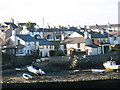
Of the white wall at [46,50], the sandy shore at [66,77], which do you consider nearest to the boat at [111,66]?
the sandy shore at [66,77]

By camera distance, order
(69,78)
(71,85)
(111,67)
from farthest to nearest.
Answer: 1. (111,67)
2. (69,78)
3. (71,85)

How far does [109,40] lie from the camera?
54781 mm

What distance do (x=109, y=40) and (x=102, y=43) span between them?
5.05 meters

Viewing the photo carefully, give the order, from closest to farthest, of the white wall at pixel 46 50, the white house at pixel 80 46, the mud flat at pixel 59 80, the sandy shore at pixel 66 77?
1. the mud flat at pixel 59 80
2. the sandy shore at pixel 66 77
3. the white wall at pixel 46 50
4. the white house at pixel 80 46

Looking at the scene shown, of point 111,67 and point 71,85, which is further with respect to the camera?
point 111,67

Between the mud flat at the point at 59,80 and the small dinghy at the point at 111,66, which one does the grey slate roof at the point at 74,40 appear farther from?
the mud flat at the point at 59,80

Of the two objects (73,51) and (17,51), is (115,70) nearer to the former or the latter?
(73,51)

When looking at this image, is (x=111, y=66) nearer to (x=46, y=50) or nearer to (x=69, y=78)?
(x=69, y=78)

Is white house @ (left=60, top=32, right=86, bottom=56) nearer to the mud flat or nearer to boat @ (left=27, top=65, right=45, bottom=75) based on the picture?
boat @ (left=27, top=65, right=45, bottom=75)

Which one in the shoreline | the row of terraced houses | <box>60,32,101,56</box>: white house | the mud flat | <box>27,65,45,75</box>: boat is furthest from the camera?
<box>60,32,101,56</box>: white house

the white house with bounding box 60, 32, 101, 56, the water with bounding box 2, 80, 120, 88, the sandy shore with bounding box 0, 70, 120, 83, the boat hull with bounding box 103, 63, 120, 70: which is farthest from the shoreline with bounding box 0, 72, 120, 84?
the white house with bounding box 60, 32, 101, 56

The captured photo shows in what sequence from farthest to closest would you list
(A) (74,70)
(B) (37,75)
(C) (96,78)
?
(A) (74,70) → (B) (37,75) → (C) (96,78)

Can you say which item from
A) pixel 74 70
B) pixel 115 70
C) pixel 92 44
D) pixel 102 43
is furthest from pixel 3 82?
pixel 102 43

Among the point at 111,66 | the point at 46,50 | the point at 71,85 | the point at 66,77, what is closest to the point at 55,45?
the point at 46,50
